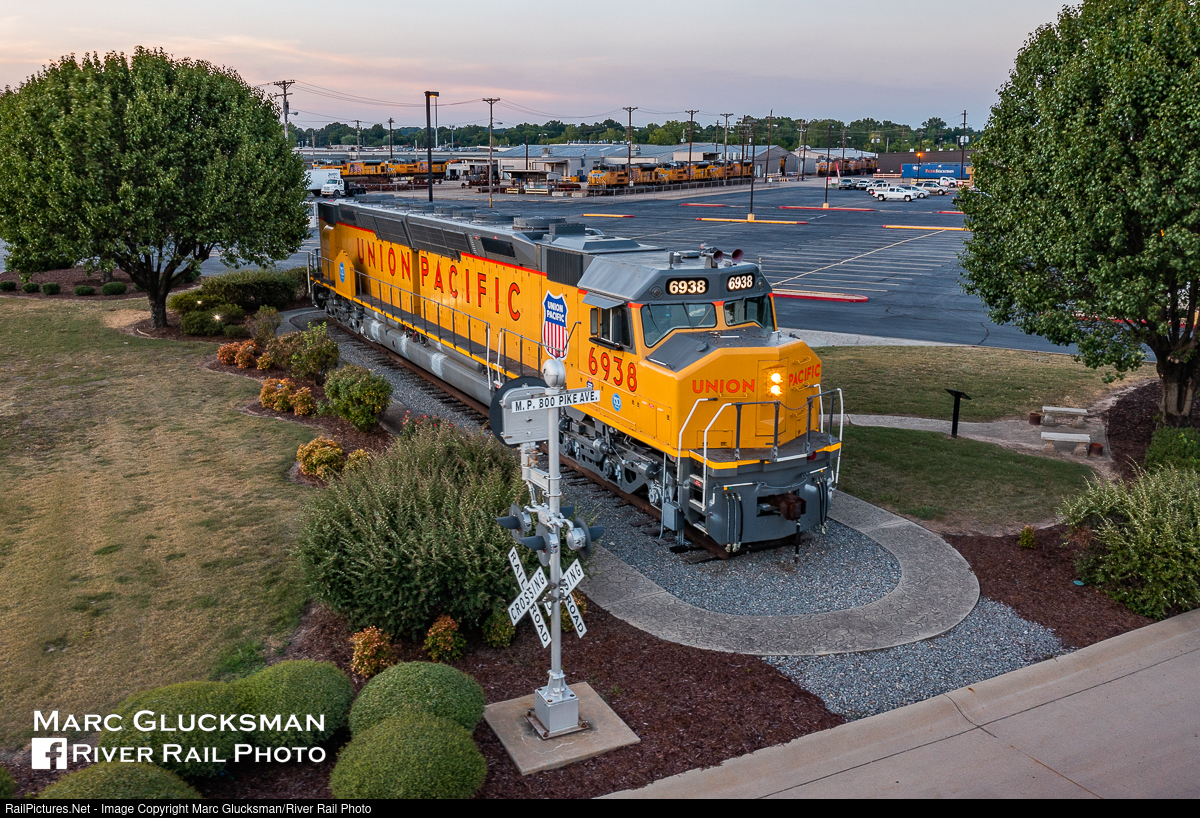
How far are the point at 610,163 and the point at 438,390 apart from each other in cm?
10213

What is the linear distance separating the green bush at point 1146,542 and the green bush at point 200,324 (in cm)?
2649

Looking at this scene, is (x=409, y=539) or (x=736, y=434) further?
(x=736, y=434)

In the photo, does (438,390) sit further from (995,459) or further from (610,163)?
(610,163)

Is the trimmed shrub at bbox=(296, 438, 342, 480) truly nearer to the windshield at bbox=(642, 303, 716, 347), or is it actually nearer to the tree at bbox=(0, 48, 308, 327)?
the windshield at bbox=(642, 303, 716, 347)

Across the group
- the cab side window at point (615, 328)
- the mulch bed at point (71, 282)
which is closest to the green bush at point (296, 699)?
the cab side window at point (615, 328)

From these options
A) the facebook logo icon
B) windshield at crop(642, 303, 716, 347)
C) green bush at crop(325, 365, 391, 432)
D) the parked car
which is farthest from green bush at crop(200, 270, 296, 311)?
the parked car

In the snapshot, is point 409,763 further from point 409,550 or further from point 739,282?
point 739,282

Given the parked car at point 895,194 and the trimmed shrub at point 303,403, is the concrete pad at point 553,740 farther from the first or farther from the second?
the parked car at point 895,194

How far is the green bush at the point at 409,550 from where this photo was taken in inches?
426

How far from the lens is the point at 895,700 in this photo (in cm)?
1021

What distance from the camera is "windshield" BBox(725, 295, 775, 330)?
48.6ft

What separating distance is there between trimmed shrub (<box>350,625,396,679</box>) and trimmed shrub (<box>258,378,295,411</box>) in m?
12.1

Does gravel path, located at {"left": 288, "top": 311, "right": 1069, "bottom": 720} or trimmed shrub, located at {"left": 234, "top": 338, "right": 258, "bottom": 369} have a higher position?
trimmed shrub, located at {"left": 234, "top": 338, "right": 258, "bottom": 369}

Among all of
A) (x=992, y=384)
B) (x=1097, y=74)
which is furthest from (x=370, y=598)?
(x=992, y=384)
